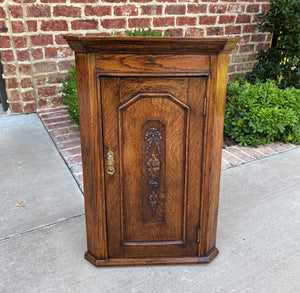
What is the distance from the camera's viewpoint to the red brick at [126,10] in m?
4.80

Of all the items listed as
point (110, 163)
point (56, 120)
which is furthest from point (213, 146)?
point (56, 120)

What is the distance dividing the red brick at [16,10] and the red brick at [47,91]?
A: 1014 millimetres

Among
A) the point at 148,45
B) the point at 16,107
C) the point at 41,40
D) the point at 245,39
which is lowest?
the point at 16,107

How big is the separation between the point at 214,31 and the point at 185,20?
588 mm

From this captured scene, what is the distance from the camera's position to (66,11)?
455cm

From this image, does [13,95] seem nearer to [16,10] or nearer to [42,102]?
[42,102]

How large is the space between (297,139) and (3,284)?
3551 mm

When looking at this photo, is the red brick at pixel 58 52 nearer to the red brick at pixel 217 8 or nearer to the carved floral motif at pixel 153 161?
the red brick at pixel 217 8

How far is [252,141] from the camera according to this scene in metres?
3.93

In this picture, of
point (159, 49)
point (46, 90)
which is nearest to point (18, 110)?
point (46, 90)

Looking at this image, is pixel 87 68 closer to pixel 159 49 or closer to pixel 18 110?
pixel 159 49

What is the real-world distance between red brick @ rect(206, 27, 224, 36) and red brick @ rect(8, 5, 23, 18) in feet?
9.56

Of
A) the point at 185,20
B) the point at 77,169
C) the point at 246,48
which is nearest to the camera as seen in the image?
the point at 77,169

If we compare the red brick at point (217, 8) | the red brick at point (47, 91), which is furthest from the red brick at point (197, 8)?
the red brick at point (47, 91)
